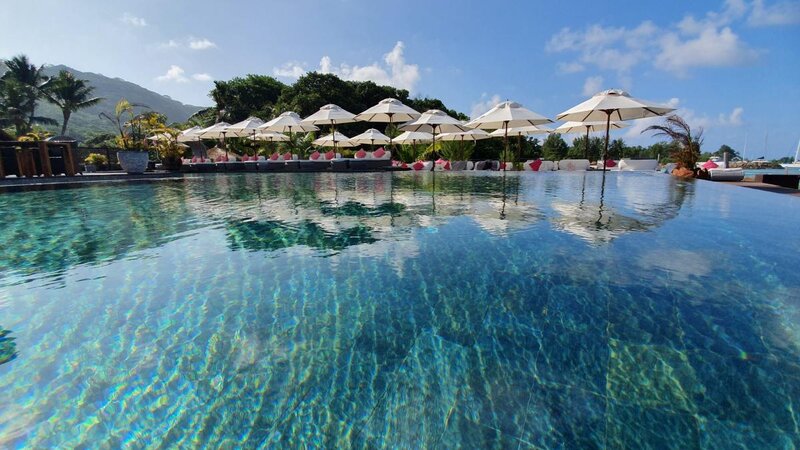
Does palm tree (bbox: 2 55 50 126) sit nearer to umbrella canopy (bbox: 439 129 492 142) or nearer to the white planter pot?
the white planter pot

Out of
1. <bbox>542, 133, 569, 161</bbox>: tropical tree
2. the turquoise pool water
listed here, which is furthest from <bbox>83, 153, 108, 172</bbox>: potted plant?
<bbox>542, 133, 569, 161</bbox>: tropical tree

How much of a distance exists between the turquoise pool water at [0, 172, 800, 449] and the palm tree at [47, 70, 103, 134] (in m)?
58.3

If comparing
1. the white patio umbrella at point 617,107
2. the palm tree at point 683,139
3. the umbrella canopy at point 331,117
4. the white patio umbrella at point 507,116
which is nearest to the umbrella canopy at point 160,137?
the umbrella canopy at point 331,117

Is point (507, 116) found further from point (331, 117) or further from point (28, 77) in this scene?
point (28, 77)

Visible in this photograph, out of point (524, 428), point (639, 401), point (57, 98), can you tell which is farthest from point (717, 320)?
point (57, 98)

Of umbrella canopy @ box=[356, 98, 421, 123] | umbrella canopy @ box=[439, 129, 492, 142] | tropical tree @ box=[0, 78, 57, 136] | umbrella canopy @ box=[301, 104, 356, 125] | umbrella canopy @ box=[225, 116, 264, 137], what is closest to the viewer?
umbrella canopy @ box=[301, 104, 356, 125]

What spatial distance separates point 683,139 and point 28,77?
66.4 meters

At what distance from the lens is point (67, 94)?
153ft

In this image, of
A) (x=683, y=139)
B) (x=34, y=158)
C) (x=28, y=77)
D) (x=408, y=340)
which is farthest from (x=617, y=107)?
(x=28, y=77)

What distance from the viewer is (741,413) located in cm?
183

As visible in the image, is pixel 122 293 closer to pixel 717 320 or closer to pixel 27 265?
pixel 27 265

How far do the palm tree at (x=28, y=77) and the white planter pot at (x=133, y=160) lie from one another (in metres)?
45.0

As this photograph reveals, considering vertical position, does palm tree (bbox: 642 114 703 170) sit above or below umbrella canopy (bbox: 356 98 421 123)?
below

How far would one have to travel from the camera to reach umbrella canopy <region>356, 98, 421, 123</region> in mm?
16938
